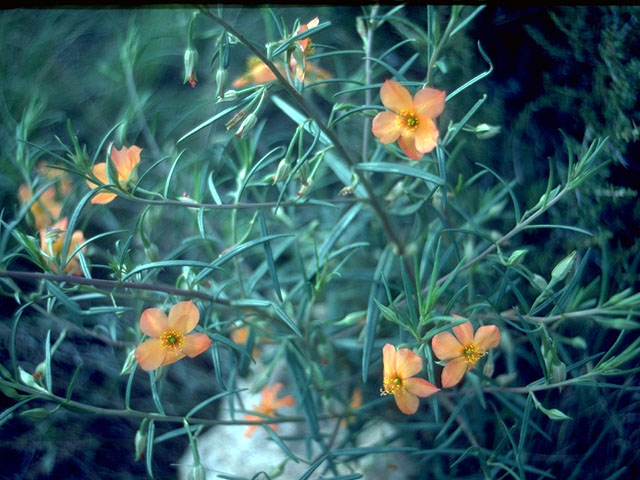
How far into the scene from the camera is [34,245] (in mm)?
885

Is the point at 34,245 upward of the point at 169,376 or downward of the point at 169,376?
A: upward

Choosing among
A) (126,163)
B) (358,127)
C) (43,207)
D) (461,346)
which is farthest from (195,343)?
(358,127)

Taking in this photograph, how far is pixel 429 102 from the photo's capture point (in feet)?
2.80

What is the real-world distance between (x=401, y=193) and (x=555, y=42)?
1.45ft

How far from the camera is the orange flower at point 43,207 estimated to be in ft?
3.94

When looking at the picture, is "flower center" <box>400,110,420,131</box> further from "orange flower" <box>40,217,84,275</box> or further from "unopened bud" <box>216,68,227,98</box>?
"orange flower" <box>40,217,84,275</box>

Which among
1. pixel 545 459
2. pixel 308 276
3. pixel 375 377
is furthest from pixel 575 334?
pixel 308 276

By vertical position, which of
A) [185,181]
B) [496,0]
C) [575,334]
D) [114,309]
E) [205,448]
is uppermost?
[496,0]

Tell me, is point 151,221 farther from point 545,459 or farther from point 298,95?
point 545,459

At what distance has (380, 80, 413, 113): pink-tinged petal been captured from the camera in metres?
0.86

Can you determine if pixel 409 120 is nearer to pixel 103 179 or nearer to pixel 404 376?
pixel 404 376

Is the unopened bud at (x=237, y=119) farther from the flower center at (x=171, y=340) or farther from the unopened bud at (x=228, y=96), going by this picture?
the flower center at (x=171, y=340)

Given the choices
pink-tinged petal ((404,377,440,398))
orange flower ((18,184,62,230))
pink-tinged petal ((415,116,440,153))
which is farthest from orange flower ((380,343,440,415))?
orange flower ((18,184,62,230))

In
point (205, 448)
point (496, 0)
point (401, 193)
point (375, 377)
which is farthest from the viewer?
point (205, 448)
